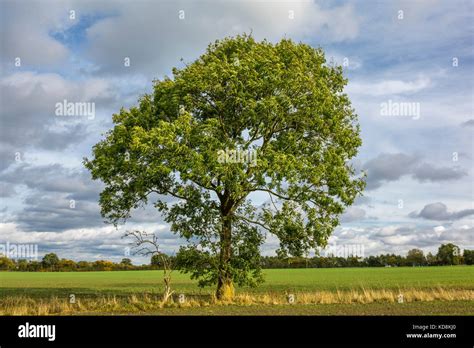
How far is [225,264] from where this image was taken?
104 ft

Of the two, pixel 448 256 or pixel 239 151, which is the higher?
pixel 239 151

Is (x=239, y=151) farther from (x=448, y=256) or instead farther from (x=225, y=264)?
(x=448, y=256)

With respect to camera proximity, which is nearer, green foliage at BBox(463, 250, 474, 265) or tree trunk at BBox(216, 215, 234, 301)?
tree trunk at BBox(216, 215, 234, 301)

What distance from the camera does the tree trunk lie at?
104ft

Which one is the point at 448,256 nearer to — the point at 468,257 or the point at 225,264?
the point at 468,257

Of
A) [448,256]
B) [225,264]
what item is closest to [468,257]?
[448,256]

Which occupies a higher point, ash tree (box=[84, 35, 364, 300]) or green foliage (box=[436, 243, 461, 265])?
ash tree (box=[84, 35, 364, 300])

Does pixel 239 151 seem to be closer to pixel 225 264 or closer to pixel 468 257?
pixel 225 264

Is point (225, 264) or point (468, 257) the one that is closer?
point (225, 264)

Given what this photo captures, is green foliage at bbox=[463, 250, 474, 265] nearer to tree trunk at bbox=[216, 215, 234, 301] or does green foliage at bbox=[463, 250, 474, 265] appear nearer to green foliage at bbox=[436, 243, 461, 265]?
green foliage at bbox=[436, 243, 461, 265]

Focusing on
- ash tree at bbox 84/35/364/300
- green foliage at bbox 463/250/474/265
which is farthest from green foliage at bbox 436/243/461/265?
ash tree at bbox 84/35/364/300

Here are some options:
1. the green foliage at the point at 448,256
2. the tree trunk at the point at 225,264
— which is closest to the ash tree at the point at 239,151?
the tree trunk at the point at 225,264
